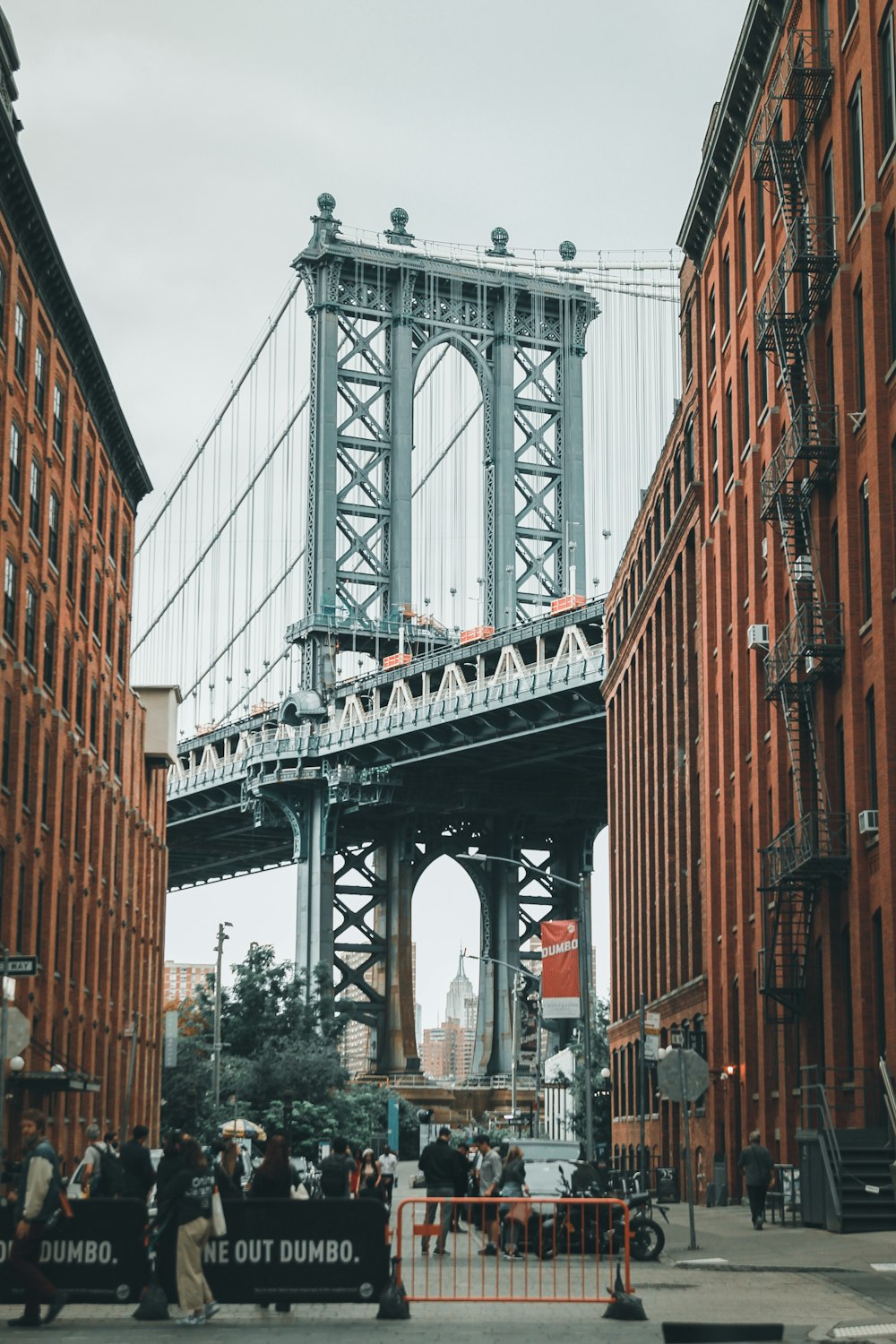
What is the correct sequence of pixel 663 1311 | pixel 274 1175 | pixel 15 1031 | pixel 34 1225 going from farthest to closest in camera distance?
1. pixel 15 1031
2. pixel 274 1175
3. pixel 663 1311
4. pixel 34 1225

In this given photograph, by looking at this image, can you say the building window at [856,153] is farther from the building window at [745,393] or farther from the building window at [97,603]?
the building window at [97,603]

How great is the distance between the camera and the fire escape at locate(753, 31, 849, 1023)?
35.3 m

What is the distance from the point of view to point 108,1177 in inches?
908

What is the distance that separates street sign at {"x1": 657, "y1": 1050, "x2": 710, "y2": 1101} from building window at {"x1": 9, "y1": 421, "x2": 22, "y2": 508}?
25024 millimetres

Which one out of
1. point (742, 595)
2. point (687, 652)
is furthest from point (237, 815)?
point (742, 595)

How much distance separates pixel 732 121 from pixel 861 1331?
33.3m

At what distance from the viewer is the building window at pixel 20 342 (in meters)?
49.2

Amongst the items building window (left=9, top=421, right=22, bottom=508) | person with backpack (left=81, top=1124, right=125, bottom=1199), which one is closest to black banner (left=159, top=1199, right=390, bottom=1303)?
person with backpack (left=81, top=1124, right=125, bottom=1199)

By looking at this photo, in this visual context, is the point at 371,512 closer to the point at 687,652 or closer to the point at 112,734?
the point at 112,734

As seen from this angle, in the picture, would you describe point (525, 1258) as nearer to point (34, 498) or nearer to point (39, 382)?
point (34, 498)

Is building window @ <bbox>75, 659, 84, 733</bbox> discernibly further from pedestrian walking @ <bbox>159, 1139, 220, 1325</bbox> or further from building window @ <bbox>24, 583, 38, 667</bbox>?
pedestrian walking @ <bbox>159, 1139, 220, 1325</bbox>

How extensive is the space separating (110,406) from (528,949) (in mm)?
72985

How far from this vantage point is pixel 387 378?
117500 millimetres

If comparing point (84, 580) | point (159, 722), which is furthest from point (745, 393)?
point (159, 722)
